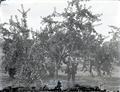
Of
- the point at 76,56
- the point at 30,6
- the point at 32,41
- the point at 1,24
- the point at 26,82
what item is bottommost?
the point at 26,82

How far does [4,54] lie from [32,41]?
0.58m

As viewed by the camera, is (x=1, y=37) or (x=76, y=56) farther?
(x=1, y=37)

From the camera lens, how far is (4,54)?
508 centimetres

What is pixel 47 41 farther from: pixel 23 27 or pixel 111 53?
pixel 111 53

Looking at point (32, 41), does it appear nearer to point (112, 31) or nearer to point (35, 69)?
point (35, 69)

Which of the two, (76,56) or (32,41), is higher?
(32,41)

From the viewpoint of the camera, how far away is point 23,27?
17.5 ft

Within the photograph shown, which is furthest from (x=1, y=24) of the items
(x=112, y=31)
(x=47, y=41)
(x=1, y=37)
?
(x=112, y=31)

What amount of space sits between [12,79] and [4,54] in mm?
515

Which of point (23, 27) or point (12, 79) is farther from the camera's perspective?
point (23, 27)

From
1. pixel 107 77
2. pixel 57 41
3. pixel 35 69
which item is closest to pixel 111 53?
pixel 107 77

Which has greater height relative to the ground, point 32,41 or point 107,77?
point 32,41

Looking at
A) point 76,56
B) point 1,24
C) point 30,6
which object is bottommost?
point 76,56

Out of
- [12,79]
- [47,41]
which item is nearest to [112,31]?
[47,41]
